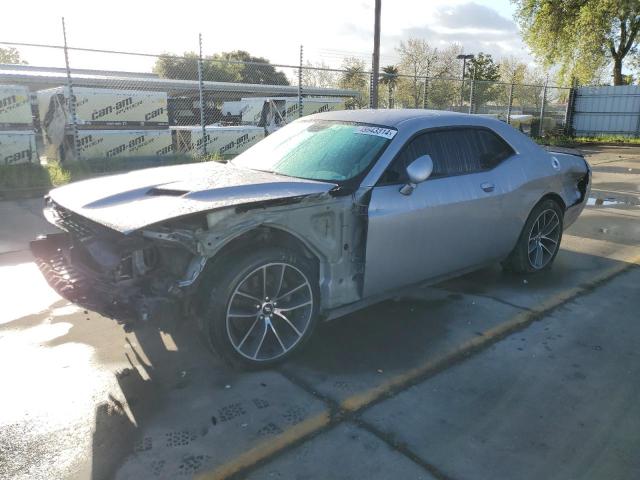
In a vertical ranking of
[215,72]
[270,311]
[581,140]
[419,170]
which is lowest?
[270,311]

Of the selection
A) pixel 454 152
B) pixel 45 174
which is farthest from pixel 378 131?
pixel 45 174

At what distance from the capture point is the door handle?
425 centimetres

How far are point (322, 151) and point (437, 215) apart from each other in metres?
1.02

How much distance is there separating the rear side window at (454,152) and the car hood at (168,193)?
673mm

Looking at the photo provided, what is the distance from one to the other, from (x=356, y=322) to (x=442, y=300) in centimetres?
93

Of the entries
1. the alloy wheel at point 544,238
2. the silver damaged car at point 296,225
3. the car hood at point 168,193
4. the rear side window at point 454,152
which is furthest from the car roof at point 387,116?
the alloy wheel at point 544,238

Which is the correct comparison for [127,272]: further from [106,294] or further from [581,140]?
[581,140]

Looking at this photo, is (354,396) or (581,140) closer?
(354,396)

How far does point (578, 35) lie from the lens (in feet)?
81.6

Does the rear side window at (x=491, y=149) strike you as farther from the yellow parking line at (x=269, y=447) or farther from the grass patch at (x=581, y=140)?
the grass patch at (x=581, y=140)

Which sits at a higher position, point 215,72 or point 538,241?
point 215,72

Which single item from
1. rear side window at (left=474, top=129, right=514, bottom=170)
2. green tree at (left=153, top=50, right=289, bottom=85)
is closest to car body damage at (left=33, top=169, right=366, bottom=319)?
rear side window at (left=474, top=129, right=514, bottom=170)

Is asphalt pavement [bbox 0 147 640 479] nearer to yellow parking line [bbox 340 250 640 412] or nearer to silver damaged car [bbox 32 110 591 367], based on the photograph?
yellow parking line [bbox 340 250 640 412]

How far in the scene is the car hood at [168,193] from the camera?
2846 millimetres
